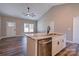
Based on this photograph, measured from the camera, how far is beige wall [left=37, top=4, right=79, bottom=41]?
2.19 meters

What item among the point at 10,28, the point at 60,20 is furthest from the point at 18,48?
the point at 60,20

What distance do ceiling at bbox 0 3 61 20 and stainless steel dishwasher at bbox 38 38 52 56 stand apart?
0.54 meters

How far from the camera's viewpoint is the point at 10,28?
7.23 feet

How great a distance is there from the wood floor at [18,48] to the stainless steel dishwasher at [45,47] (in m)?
0.23

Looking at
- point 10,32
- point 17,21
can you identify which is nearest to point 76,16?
point 17,21

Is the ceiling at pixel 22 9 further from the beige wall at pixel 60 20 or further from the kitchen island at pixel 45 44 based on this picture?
the kitchen island at pixel 45 44

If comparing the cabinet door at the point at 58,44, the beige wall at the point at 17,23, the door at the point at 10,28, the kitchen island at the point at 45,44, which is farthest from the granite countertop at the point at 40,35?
the door at the point at 10,28

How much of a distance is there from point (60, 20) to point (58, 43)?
53 cm

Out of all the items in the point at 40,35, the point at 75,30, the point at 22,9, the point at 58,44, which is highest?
the point at 22,9

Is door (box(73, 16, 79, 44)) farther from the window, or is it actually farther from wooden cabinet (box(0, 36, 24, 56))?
wooden cabinet (box(0, 36, 24, 56))

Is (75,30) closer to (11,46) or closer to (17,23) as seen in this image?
(17,23)

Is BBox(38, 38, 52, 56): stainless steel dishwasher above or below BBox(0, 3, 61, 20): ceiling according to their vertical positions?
below

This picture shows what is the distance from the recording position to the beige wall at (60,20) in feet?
7.18

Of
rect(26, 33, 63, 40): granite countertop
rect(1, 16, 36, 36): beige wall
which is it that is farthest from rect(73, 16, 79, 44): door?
rect(1, 16, 36, 36): beige wall
